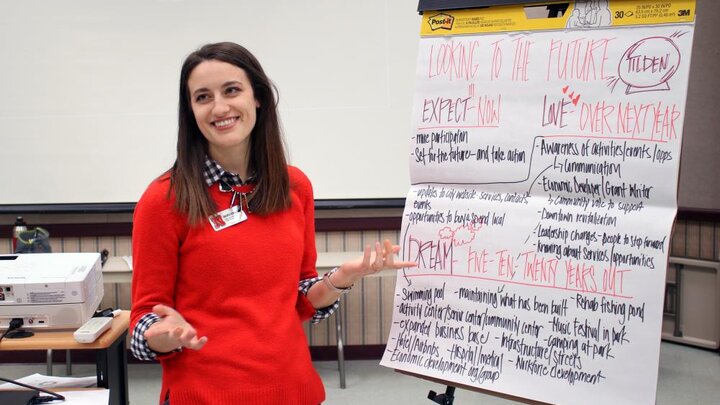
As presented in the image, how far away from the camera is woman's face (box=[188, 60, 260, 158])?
1380 millimetres

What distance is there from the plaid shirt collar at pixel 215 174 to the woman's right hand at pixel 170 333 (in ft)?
0.93

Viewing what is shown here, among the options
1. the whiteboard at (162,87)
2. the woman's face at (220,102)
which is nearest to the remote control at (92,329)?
the woman's face at (220,102)

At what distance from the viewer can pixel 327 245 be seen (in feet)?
12.3

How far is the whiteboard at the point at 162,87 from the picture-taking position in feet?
11.8

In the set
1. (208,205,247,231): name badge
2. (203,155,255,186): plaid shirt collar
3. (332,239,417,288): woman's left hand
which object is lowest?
(332,239,417,288): woman's left hand

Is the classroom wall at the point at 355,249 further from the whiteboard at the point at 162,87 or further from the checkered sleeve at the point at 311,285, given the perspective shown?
the checkered sleeve at the point at 311,285

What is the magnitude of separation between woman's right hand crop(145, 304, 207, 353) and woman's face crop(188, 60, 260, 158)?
0.36 m

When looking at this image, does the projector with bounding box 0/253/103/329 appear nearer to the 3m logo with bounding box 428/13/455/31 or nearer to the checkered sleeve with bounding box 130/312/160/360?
the checkered sleeve with bounding box 130/312/160/360

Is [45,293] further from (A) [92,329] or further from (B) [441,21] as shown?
(B) [441,21]

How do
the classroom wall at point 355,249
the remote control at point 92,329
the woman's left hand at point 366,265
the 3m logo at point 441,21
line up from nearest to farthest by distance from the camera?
1. the woman's left hand at point 366,265
2. the 3m logo at point 441,21
3. the remote control at point 92,329
4. the classroom wall at point 355,249

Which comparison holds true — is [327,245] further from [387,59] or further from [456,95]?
[456,95]

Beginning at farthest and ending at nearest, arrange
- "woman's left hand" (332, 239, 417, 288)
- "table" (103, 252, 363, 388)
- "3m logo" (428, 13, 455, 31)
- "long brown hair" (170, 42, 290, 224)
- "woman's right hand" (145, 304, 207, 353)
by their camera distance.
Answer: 1. "table" (103, 252, 363, 388)
2. "3m logo" (428, 13, 455, 31)
3. "woman's left hand" (332, 239, 417, 288)
4. "long brown hair" (170, 42, 290, 224)
5. "woman's right hand" (145, 304, 207, 353)

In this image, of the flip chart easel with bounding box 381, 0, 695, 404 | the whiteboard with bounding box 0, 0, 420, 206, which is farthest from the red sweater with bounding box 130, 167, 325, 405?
the whiteboard with bounding box 0, 0, 420, 206

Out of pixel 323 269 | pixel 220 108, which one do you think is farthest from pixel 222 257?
pixel 323 269
